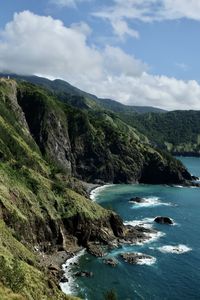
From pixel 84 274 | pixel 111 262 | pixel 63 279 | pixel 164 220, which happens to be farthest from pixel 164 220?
pixel 63 279

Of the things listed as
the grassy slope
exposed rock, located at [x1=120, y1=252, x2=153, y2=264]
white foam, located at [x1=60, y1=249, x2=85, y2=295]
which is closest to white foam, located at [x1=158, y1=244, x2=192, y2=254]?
exposed rock, located at [x1=120, y1=252, x2=153, y2=264]

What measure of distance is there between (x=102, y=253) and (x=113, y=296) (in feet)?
140

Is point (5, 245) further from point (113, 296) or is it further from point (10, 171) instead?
point (10, 171)

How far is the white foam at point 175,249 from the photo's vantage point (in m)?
152

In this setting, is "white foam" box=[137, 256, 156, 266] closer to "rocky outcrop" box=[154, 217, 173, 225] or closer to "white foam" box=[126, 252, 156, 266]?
"white foam" box=[126, 252, 156, 266]

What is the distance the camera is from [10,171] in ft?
536

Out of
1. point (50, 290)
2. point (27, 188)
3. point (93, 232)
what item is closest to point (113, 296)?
point (50, 290)

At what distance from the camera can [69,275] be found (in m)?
129

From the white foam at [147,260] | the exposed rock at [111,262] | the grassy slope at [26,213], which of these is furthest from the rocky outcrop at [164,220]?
the exposed rock at [111,262]

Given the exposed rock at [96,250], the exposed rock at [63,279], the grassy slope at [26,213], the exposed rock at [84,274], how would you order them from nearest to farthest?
the grassy slope at [26,213], the exposed rock at [63,279], the exposed rock at [84,274], the exposed rock at [96,250]

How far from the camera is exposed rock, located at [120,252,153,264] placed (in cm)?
14112

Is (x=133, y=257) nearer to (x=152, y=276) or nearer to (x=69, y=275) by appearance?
(x=152, y=276)

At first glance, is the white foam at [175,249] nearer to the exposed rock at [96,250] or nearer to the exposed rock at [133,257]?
the exposed rock at [133,257]

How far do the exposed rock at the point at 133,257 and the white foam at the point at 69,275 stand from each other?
1374 cm
